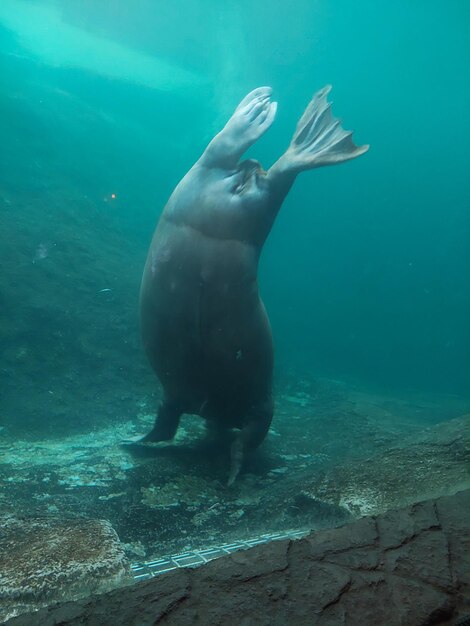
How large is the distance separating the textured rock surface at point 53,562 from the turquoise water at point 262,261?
0.55 metres

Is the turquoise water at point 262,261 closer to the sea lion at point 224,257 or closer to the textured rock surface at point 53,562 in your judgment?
the textured rock surface at point 53,562

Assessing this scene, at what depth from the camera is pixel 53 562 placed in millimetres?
1825

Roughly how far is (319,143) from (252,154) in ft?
63.7

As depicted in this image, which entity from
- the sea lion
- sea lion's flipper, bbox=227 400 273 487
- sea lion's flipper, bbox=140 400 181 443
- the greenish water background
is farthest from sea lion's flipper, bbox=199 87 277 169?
the greenish water background

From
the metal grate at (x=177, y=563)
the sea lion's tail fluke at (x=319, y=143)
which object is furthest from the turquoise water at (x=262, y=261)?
the sea lion's tail fluke at (x=319, y=143)

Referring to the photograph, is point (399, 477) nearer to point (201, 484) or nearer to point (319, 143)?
point (201, 484)

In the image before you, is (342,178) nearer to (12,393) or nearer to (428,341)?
(428,341)

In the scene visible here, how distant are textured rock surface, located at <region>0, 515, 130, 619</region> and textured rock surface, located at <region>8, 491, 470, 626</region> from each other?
0.40 meters

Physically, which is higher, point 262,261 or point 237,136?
point 262,261

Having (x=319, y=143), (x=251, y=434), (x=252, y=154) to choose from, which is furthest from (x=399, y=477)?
(x=252, y=154)

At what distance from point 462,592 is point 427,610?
0.14 meters

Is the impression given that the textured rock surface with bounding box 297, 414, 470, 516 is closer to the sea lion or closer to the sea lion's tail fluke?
the sea lion

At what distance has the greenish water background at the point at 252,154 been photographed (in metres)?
7.61

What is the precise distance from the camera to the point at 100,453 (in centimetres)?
448
